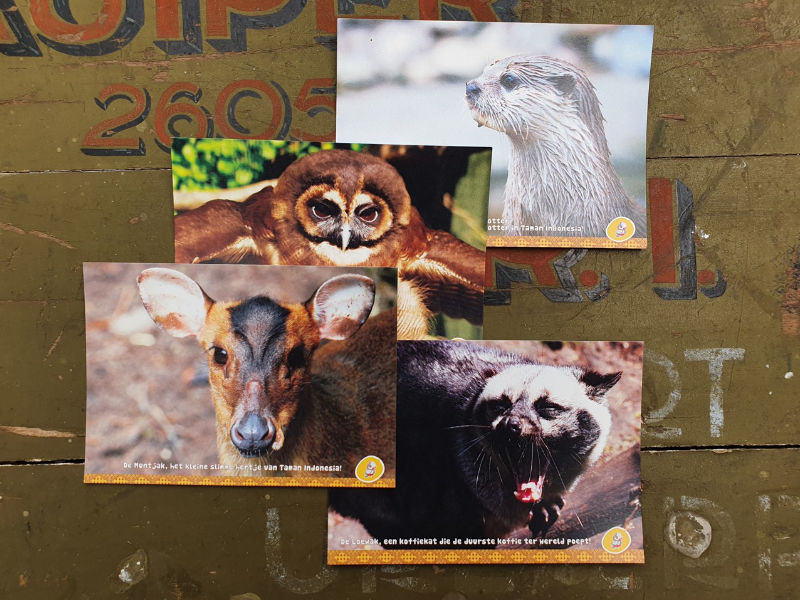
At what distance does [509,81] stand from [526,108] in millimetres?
36

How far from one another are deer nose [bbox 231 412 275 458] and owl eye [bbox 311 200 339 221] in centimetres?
24

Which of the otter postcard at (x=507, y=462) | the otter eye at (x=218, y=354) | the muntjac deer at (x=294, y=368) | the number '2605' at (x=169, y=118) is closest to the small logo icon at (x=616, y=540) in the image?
the otter postcard at (x=507, y=462)

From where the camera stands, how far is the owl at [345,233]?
710mm

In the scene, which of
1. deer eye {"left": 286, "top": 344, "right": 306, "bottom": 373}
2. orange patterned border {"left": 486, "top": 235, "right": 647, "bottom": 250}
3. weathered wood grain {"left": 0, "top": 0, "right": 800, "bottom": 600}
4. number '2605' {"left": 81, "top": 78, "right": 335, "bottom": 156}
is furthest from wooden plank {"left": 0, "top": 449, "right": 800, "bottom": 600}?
number '2605' {"left": 81, "top": 78, "right": 335, "bottom": 156}

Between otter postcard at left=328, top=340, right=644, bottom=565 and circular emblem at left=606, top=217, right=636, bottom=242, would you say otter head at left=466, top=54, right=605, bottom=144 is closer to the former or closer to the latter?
circular emblem at left=606, top=217, right=636, bottom=242

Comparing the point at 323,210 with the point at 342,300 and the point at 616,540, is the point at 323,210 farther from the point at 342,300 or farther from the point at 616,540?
the point at 616,540

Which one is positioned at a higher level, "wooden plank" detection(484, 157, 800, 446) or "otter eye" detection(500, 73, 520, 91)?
"otter eye" detection(500, 73, 520, 91)

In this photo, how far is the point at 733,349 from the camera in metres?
0.73

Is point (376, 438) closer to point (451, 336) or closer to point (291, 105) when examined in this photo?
point (451, 336)

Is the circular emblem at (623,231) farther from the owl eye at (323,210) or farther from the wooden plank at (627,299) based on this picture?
the owl eye at (323,210)

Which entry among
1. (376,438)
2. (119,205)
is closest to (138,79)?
(119,205)

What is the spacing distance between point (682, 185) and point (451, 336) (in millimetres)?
323

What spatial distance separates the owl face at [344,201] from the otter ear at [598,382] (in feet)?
0.92

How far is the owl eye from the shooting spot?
71 centimetres
